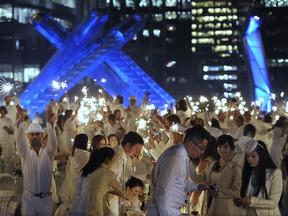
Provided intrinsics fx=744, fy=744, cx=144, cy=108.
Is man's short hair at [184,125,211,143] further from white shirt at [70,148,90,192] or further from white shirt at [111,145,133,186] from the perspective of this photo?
white shirt at [70,148,90,192]

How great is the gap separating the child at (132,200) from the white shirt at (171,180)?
1.99 m

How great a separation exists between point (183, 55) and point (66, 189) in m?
113

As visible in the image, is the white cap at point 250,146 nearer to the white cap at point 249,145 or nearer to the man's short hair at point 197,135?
the white cap at point 249,145

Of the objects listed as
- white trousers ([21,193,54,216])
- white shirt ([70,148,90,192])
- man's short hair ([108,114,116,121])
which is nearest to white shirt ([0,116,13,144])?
man's short hair ([108,114,116,121])

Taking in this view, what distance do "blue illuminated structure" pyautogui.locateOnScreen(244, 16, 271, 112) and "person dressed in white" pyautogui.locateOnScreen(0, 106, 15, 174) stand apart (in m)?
24.9

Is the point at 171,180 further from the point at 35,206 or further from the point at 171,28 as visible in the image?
the point at 171,28

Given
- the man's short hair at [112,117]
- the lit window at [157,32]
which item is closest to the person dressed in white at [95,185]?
the man's short hair at [112,117]

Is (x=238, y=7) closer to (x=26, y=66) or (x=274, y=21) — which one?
(x=274, y=21)

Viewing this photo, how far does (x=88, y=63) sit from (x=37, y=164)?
1103 inches

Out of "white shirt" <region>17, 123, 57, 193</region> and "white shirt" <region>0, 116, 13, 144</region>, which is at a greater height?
"white shirt" <region>0, 116, 13, 144</region>

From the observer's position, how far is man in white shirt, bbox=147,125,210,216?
681 cm

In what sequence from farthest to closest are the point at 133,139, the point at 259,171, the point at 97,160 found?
the point at 133,139
the point at 97,160
the point at 259,171

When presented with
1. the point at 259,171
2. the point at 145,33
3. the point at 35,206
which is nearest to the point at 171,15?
the point at 145,33

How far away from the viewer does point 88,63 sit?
121 feet
